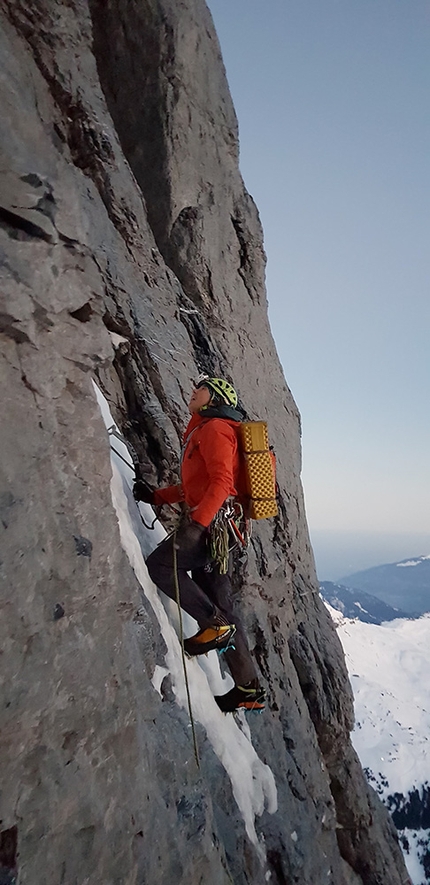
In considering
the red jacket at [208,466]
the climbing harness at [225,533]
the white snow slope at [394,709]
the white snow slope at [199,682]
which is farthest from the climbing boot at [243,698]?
the white snow slope at [394,709]

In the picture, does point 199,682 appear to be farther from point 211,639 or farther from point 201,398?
point 201,398

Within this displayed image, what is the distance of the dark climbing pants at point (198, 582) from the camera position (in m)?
4.89

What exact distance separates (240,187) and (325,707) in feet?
37.7

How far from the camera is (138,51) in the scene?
9711 mm

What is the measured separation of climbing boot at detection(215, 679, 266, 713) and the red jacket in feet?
7.37

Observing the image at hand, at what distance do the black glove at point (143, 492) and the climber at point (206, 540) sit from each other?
0.04 ft

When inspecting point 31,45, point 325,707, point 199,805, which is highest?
point 31,45

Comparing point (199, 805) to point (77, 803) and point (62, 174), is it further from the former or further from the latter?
point (62, 174)

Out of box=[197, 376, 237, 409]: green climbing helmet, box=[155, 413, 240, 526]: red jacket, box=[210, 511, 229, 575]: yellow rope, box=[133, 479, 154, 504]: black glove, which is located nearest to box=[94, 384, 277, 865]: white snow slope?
box=[133, 479, 154, 504]: black glove

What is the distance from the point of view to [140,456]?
22.7ft

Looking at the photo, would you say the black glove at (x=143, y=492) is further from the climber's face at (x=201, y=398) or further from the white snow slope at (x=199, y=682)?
the climber's face at (x=201, y=398)

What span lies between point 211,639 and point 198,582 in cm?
62

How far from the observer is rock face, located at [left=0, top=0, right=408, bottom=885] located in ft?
10.1

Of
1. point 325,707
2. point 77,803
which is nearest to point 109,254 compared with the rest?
point 77,803
